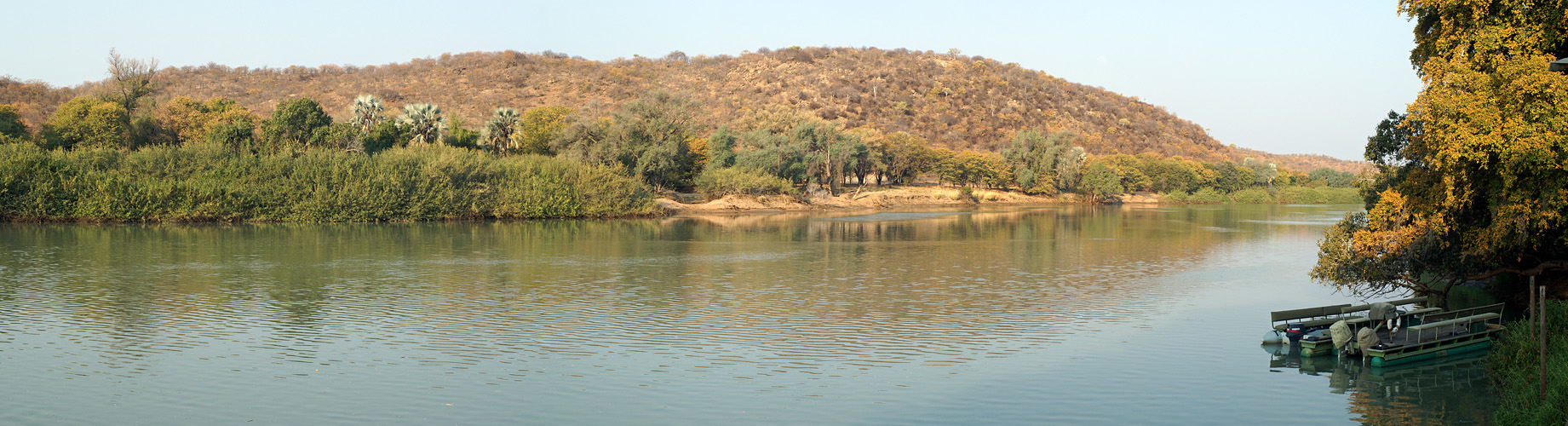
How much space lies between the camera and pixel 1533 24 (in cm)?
1827

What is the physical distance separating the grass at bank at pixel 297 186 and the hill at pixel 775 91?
72602 mm

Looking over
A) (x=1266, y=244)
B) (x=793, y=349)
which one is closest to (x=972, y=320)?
(x=793, y=349)

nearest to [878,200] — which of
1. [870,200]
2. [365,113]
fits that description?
[870,200]

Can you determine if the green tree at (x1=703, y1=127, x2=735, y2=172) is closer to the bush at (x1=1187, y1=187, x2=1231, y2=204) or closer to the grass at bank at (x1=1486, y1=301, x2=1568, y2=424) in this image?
the bush at (x1=1187, y1=187, x2=1231, y2=204)

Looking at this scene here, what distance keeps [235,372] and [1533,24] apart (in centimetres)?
2288

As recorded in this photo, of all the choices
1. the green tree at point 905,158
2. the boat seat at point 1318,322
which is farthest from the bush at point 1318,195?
the boat seat at point 1318,322

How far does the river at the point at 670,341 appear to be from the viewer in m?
14.1

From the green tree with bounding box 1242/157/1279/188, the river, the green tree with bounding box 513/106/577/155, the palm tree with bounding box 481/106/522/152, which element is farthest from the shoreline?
the river

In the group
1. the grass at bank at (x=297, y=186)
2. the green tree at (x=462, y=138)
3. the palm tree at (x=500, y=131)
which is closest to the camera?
the grass at bank at (x=297, y=186)

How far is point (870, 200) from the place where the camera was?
9625 centimetres

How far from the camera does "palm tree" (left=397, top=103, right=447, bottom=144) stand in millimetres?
78812

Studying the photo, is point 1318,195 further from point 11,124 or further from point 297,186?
point 11,124

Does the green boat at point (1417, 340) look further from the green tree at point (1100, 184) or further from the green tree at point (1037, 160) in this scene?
the green tree at point (1100, 184)

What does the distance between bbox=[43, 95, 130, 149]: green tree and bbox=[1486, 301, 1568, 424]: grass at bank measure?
75.0 m
